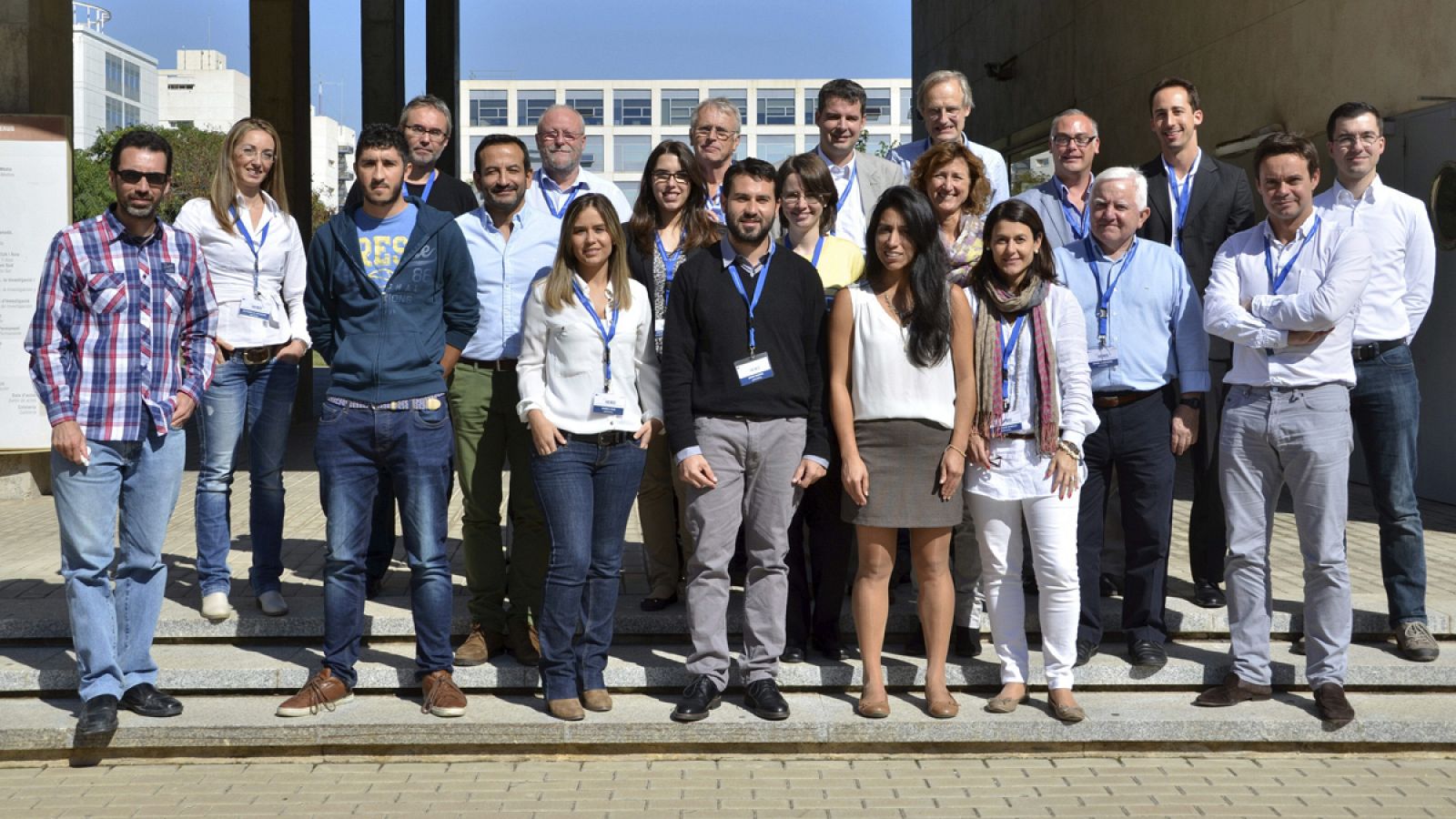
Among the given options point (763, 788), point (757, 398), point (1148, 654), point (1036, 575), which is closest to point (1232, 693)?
point (1148, 654)

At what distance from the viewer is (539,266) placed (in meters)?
5.67

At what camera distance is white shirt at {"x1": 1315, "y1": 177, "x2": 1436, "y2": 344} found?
5641 mm

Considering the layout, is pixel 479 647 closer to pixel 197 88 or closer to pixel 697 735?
pixel 697 735

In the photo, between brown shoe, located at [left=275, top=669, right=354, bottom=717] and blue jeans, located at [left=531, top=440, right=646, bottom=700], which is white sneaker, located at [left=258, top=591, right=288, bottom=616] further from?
blue jeans, located at [left=531, top=440, right=646, bottom=700]

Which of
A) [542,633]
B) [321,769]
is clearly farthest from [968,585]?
[321,769]

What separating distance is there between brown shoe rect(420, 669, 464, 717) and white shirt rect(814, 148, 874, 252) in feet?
7.41

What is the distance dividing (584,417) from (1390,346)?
9.88 ft

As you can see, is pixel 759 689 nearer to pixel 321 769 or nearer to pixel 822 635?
pixel 822 635

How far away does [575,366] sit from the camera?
5184 millimetres

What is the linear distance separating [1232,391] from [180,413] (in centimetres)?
373

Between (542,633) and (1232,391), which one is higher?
(1232,391)

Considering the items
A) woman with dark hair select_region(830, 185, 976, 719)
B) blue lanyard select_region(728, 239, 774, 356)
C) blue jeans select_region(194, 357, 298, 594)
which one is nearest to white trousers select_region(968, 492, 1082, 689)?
woman with dark hair select_region(830, 185, 976, 719)

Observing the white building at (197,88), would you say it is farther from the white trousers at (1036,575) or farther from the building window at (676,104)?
the white trousers at (1036,575)

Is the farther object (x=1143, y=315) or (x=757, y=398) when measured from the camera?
(x=1143, y=315)
